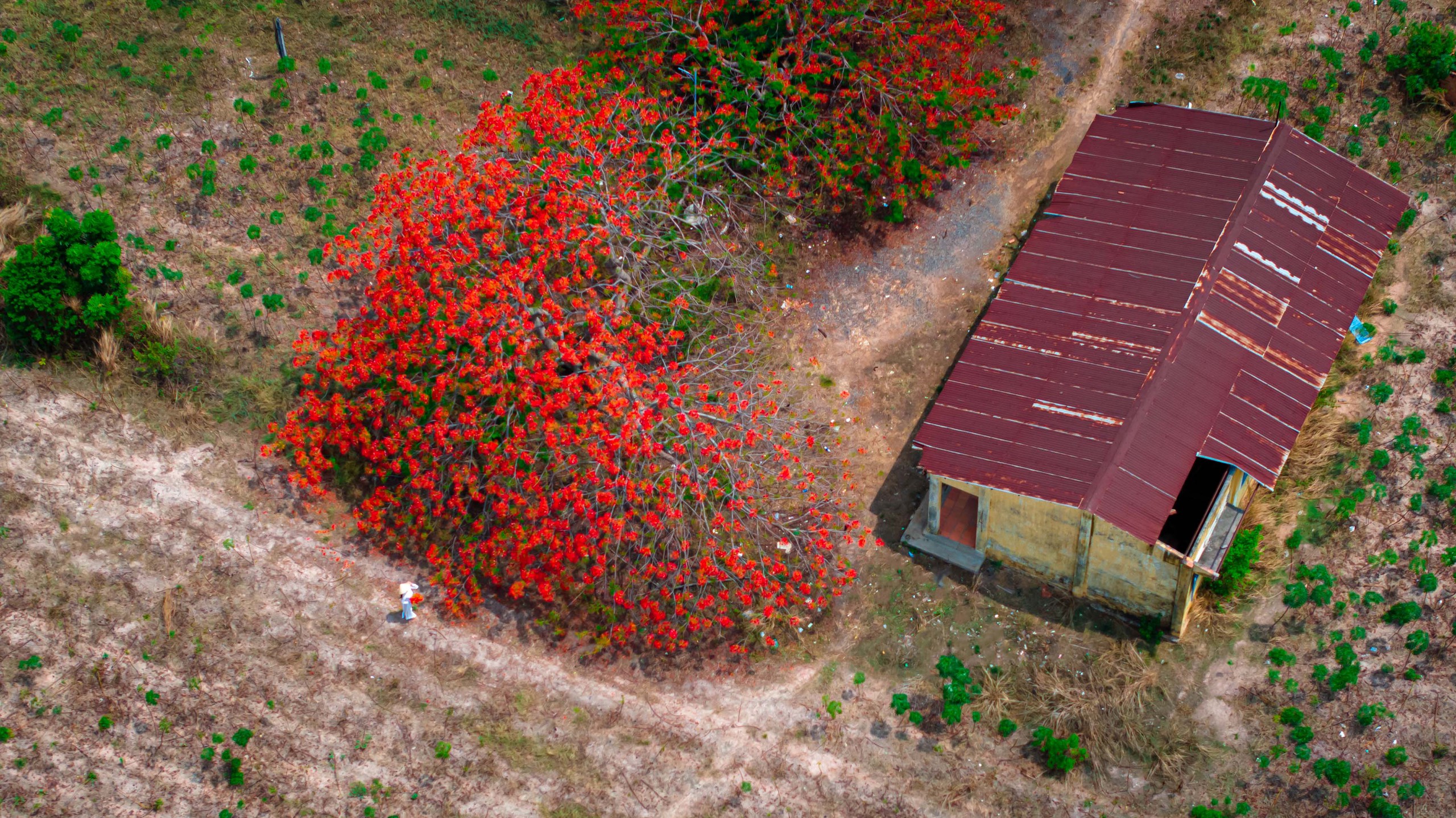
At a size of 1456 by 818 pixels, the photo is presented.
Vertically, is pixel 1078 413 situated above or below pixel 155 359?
above

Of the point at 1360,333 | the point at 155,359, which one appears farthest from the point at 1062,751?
the point at 155,359

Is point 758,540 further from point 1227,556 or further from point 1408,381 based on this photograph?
point 1408,381

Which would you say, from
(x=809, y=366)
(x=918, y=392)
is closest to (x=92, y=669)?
(x=809, y=366)

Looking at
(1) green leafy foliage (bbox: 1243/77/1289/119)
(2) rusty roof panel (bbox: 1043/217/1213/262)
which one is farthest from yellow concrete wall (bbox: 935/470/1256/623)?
(1) green leafy foliage (bbox: 1243/77/1289/119)

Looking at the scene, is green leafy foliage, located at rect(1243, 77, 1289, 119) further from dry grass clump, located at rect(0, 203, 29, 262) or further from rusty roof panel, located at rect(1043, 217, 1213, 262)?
dry grass clump, located at rect(0, 203, 29, 262)

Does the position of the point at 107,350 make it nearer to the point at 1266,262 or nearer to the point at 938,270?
the point at 938,270

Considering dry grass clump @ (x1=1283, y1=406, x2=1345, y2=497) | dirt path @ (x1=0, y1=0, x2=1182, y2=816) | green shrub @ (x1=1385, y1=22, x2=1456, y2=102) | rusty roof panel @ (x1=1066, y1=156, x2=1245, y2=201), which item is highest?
green shrub @ (x1=1385, y1=22, x2=1456, y2=102)
